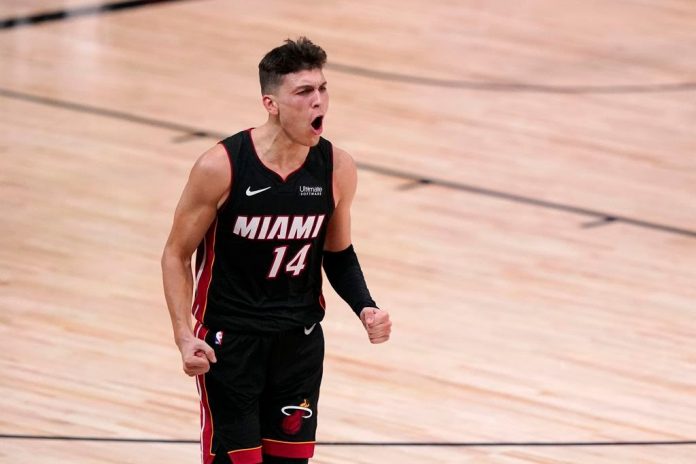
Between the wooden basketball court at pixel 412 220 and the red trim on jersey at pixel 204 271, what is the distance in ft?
4.86

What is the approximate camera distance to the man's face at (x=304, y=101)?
4203 millimetres

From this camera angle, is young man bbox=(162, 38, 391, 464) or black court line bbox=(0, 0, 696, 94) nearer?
young man bbox=(162, 38, 391, 464)

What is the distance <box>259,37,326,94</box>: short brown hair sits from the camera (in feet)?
13.8

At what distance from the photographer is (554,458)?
5.96 meters

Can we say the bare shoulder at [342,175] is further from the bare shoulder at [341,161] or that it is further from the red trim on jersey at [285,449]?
the red trim on jersey at [285,449]

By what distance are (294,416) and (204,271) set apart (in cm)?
49

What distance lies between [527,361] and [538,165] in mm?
3207

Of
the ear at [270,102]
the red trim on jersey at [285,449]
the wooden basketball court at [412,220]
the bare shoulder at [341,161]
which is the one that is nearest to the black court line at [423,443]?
the wooden basketball court at [412,220]

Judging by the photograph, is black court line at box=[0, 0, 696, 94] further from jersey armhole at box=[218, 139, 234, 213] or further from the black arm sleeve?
jersey armhole at box=[218, 139, 234, 213]

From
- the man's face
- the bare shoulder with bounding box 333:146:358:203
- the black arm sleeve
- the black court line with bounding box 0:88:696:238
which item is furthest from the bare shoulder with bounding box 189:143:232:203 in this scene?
the black court line with bounding box 0:88:696:238

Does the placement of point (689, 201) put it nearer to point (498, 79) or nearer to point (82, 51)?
point (498, 79)

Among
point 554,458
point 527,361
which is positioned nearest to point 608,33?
point 527,361

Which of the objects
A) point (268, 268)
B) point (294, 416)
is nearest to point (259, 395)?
point (294, 416)

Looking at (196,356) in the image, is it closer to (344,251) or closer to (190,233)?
(190,233)
